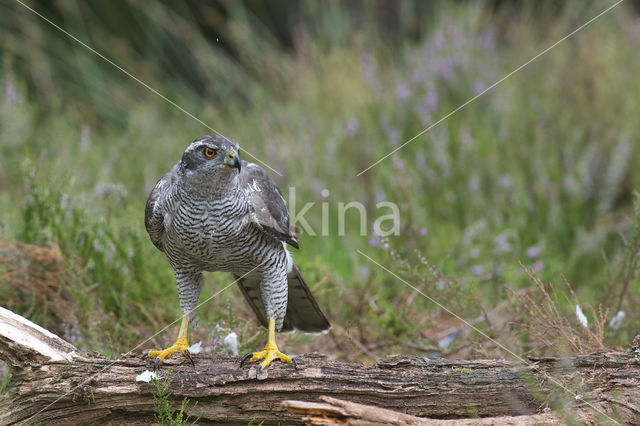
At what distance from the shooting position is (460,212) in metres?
5.92

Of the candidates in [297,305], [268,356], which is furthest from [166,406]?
[297,305]

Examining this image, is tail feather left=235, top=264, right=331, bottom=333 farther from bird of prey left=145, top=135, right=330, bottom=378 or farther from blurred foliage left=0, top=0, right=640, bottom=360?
blurred foliage left=0, top=0, right=640, bottom=360

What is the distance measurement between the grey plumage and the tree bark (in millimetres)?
637

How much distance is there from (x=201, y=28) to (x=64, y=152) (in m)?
5.09

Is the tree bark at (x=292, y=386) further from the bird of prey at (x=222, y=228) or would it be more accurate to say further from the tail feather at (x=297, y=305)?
the tail feather at (x=297, y=305)

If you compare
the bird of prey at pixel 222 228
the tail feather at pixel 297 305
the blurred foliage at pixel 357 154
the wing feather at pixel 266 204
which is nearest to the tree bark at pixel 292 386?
the bird of prey at pixel 222 228

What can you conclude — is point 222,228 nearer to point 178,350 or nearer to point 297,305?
point 178,350

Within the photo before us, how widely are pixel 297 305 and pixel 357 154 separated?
10.2ft

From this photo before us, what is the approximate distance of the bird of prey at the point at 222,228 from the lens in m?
3.08

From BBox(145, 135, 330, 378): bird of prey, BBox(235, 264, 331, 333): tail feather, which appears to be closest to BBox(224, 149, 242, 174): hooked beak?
BBox(145, 135, 330, 378): bird of prey

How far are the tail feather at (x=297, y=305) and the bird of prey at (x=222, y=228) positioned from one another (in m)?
0.01

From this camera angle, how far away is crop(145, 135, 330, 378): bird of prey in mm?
3082

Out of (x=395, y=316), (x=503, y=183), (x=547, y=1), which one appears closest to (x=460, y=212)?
(x=503, y=183)

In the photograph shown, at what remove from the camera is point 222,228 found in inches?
122
